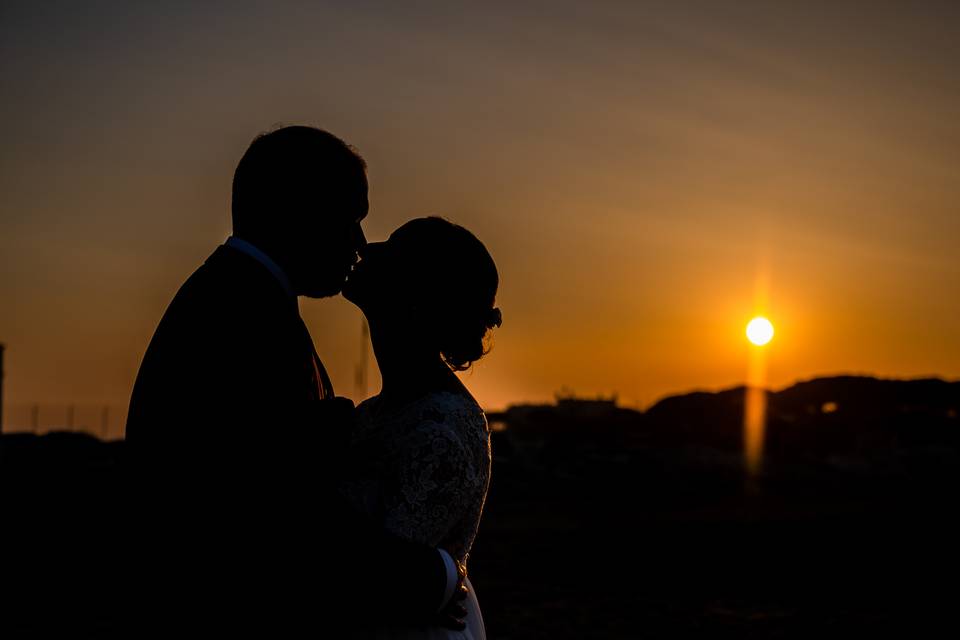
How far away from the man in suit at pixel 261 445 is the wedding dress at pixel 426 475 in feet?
0.41

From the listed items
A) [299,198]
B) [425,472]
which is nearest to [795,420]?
[425,472]

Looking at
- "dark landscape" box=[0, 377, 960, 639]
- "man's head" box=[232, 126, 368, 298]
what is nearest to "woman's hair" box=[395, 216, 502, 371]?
"man's head" box=[232, 126, 368, 298]

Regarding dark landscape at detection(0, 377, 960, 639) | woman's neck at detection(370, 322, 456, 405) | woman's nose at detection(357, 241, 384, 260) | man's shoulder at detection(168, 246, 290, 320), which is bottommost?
dark landscape at detection(0, 377, 960, 639)

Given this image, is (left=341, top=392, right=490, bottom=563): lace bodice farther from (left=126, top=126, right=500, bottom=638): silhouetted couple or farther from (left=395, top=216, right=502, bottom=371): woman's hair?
(left=395, top=216, right=502, bottom=371): woman's hair

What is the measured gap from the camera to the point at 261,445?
2.62 m

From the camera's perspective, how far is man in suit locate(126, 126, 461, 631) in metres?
2.60

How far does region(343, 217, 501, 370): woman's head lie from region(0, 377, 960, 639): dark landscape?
8.47 metres

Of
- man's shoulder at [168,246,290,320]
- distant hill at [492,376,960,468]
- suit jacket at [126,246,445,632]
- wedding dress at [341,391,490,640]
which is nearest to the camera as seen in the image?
suit jacket at [126,246,445,632]

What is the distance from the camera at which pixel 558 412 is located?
46.2 metres

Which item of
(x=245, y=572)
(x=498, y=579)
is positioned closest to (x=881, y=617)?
(x=498, y=579)

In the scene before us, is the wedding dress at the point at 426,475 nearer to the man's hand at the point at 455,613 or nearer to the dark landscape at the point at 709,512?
the man's hand at the point at 455,613

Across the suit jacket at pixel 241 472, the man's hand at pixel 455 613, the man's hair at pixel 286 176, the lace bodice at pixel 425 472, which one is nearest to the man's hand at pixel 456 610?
the man's hand at pixel 455 613

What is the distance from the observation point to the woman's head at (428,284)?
131 inches

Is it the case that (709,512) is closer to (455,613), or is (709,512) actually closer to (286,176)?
(455,613)
